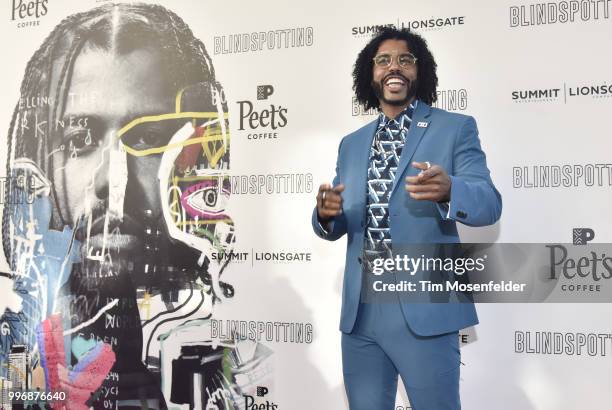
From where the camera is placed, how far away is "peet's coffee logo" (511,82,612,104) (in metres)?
2.48

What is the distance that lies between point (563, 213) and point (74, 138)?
2.46 metres

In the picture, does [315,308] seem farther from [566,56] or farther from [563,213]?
[566,56]

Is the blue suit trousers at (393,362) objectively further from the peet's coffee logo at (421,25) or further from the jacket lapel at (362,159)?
the peet's coffee logo at (421,25)

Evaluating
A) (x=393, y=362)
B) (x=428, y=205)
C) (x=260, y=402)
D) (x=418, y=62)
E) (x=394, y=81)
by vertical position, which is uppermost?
(x=418, y=62)

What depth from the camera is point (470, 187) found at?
1729mm

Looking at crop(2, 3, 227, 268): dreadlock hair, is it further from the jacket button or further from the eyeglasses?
the jacket button

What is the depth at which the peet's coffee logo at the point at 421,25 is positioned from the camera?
8.86 feet

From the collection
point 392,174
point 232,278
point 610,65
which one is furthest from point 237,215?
point 610,65

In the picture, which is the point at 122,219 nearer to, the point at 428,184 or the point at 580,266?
the point at 428,184

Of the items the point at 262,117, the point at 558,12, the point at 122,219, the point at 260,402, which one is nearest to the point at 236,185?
the point at 262,117

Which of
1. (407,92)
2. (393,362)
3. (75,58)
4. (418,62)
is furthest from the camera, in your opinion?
(75,58)

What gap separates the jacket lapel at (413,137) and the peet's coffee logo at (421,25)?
83 cm

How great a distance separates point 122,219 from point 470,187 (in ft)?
6.57

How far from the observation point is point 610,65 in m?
2.48
